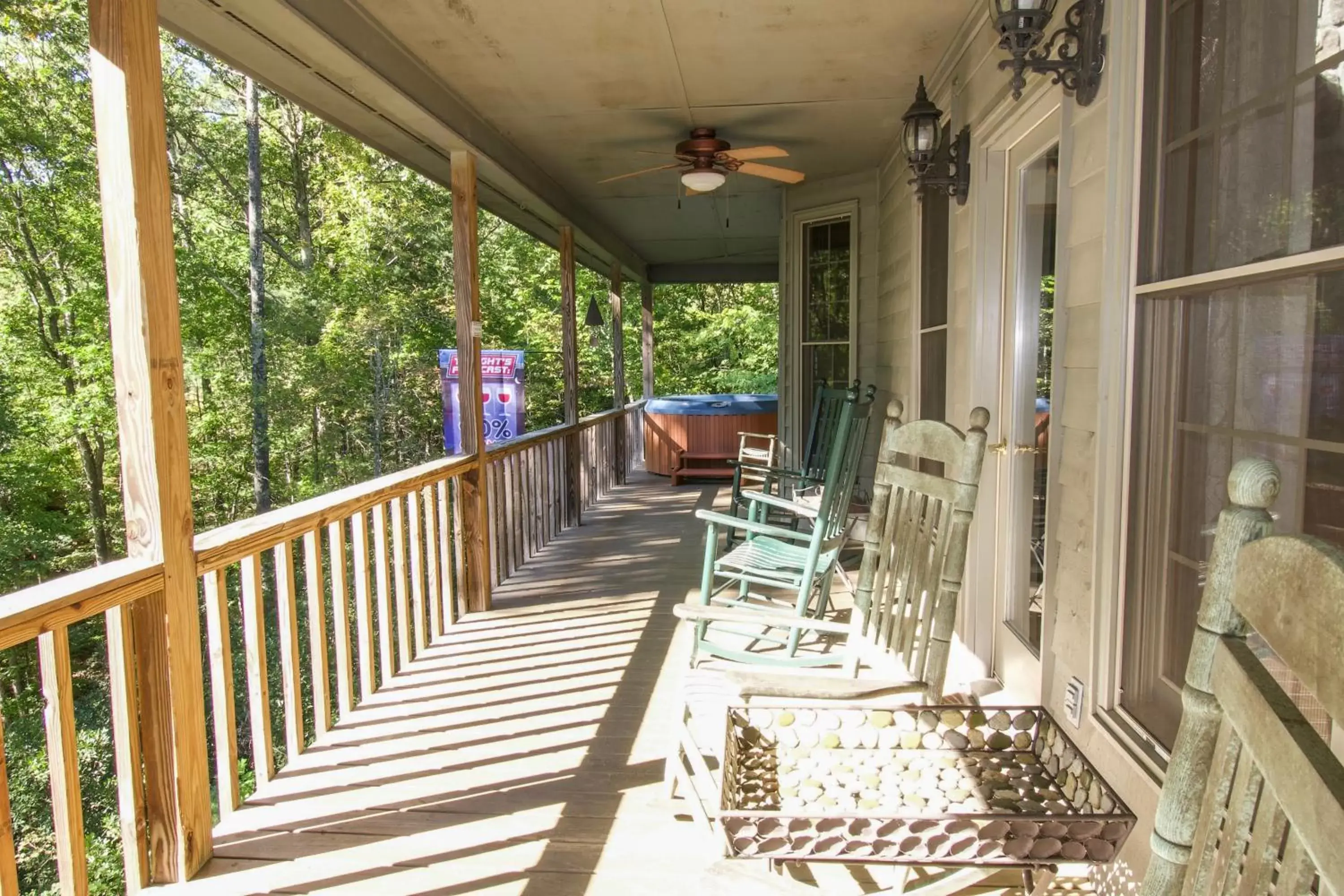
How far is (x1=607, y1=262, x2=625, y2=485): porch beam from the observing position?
8719mm

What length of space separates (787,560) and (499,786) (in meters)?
1.38

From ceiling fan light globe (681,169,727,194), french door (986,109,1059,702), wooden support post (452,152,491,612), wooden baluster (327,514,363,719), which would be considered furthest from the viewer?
ceiling fan light globe (681,169,727,194)

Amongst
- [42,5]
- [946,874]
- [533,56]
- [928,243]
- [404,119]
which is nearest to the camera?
[946,874]

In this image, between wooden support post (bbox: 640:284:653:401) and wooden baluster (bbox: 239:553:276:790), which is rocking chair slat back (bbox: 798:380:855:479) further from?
wooden support post (bbox: 640:284:653:401)

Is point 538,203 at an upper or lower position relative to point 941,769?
upper

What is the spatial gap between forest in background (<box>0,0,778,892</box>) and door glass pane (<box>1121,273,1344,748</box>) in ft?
35.1

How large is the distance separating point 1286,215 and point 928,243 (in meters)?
2.65

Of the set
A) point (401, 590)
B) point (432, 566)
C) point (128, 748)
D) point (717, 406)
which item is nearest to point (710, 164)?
point (432, 566)

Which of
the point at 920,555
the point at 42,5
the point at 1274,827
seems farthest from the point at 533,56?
the point at 42,5

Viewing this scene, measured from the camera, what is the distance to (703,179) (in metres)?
4.37

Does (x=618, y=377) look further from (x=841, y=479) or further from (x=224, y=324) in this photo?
(x=224, y=324)

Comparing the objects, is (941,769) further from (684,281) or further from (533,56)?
(684,281)

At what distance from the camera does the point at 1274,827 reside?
687 mm

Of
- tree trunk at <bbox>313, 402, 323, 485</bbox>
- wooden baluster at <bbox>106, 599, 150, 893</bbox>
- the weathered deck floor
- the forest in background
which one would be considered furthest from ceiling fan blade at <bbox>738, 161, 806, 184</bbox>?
tree trunk at <bbox>313, 402, 323, 485</bbox>
